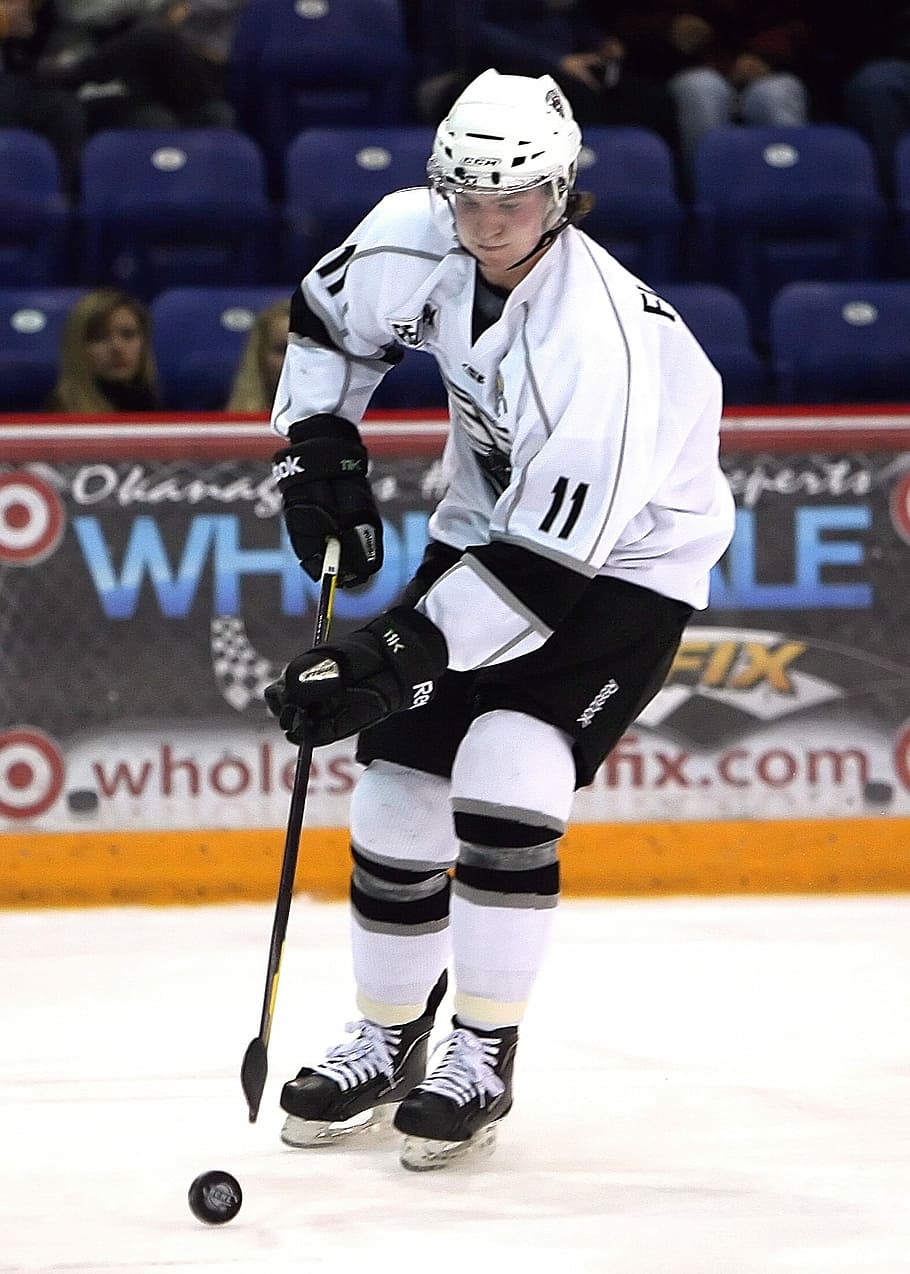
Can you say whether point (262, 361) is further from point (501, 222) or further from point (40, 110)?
point (501, 222)

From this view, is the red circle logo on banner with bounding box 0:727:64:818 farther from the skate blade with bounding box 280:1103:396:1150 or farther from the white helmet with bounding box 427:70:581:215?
the white helmet with bounding box 427:70:581:215

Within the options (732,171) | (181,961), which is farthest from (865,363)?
(181,961)

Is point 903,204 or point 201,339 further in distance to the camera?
point 903,204

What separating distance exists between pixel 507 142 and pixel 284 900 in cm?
86

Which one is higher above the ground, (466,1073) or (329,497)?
(329,497)

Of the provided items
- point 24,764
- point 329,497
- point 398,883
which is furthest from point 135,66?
point 398,883

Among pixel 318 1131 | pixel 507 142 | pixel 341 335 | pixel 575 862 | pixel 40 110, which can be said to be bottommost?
Result: pixel 575 862

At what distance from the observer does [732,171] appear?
16.7 feet

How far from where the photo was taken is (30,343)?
4410 mm

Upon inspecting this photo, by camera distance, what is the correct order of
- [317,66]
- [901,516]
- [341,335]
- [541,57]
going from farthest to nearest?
[317,66] → [541,57] → [901,516] → [341,335]

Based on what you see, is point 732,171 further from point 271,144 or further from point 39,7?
point 39,7

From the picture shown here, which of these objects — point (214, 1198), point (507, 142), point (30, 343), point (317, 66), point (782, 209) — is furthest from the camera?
point (317, 66)

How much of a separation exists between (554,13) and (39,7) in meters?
1.37

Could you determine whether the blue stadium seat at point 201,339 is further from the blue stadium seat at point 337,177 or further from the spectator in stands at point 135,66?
the spectator in stands at point 135,66
